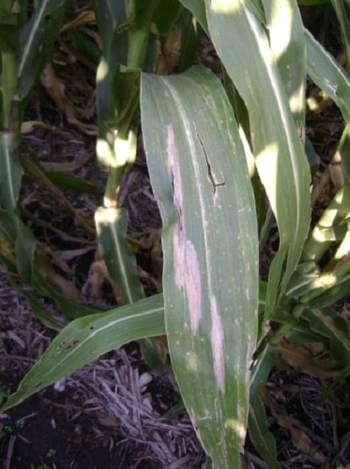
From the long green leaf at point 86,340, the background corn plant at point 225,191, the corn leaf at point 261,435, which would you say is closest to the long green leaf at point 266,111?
the background corn plant at point 225,191

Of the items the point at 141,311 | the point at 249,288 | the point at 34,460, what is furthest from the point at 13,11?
the point at 34,460

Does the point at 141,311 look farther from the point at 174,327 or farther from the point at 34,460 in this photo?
the point at 34,460

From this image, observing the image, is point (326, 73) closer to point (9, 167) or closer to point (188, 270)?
point (188, 270)

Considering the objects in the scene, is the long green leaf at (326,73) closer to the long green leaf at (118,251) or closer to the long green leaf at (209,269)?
the long green leaf at (209,269)

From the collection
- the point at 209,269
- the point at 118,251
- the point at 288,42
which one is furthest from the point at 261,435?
the point at 288,42

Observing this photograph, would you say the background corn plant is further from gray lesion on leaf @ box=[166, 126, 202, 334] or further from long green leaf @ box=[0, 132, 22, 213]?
long green leaf @ box=[0, 132, 22, 213]

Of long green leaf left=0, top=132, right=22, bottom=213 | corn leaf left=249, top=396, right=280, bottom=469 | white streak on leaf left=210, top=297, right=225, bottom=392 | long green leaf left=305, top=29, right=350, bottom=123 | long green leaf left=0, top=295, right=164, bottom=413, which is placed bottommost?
corn leaf left=249, top=396, right=280, bottom=469

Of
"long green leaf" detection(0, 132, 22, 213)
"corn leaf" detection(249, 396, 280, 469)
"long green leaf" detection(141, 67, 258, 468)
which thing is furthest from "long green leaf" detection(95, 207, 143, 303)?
"long green leaf" detection(141, 67, 258, 468)
